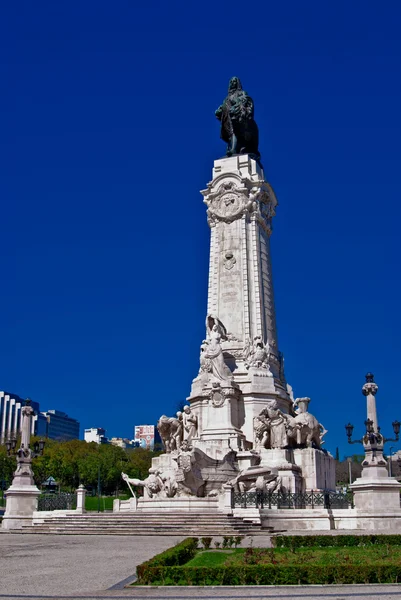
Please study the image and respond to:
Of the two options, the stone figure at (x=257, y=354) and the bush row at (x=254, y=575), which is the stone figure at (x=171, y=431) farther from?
the bush row at (x=254, y=575)

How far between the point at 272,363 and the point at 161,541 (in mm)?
18526

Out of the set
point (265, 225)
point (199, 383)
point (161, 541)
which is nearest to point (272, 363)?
point (199, 383)

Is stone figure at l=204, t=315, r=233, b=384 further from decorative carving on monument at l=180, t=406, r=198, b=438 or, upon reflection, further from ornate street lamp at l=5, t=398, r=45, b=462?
ornate street lamp at l=5, t=398, r=45, b=462

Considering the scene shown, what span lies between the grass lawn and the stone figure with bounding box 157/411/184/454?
767 inches

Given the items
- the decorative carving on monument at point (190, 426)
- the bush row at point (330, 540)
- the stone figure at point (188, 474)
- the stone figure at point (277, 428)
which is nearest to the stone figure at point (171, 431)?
the decorative carving on monument at point (190, 426)

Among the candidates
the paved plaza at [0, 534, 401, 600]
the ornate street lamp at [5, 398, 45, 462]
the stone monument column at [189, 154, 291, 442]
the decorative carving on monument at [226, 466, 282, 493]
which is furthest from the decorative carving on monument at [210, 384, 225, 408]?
the paved plaza at [0, 534, 401, 600]

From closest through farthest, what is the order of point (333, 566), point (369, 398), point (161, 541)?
point (333, 566) < point (161, 541) < point (369, 398)

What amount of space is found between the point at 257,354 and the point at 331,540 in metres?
18.9

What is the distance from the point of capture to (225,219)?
137 ft

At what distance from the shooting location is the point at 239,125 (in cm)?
4562

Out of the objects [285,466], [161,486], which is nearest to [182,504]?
[161,486]

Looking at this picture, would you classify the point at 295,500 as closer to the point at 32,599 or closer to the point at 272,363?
the point at 272,363

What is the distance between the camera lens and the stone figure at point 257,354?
37719 mm

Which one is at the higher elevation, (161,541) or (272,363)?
(272,363)
